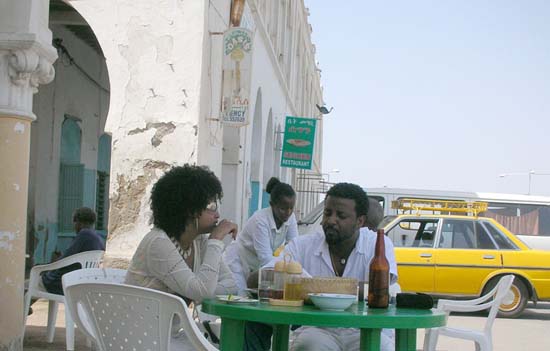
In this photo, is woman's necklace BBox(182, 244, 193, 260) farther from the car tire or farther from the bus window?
the bus window

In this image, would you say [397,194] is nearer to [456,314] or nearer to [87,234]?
[456,314]

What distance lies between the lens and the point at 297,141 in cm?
2317

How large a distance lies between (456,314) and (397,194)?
3.02 meters

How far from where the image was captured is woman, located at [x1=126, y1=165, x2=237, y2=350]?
447 cm

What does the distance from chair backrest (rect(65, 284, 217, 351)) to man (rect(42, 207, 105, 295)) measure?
4046 millimetres

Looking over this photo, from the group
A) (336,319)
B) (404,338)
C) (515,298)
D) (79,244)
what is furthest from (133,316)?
(515,298)

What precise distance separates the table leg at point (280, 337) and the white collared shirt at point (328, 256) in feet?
1.60

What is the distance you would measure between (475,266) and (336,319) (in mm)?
11014

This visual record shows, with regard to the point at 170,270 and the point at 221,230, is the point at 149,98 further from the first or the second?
the point at 170,270

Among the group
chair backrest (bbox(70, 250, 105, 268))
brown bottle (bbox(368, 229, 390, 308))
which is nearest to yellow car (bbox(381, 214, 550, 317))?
chair backrest (bbox(70, 250, 105, 268))

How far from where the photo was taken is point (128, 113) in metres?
11.2

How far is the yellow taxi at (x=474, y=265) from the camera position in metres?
14.2

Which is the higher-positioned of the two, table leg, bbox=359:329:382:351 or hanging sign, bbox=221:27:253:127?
hanging sign, bbox=221:27:253:127

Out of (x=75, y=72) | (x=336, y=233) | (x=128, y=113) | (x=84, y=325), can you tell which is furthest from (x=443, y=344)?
(x=75, y=72)
